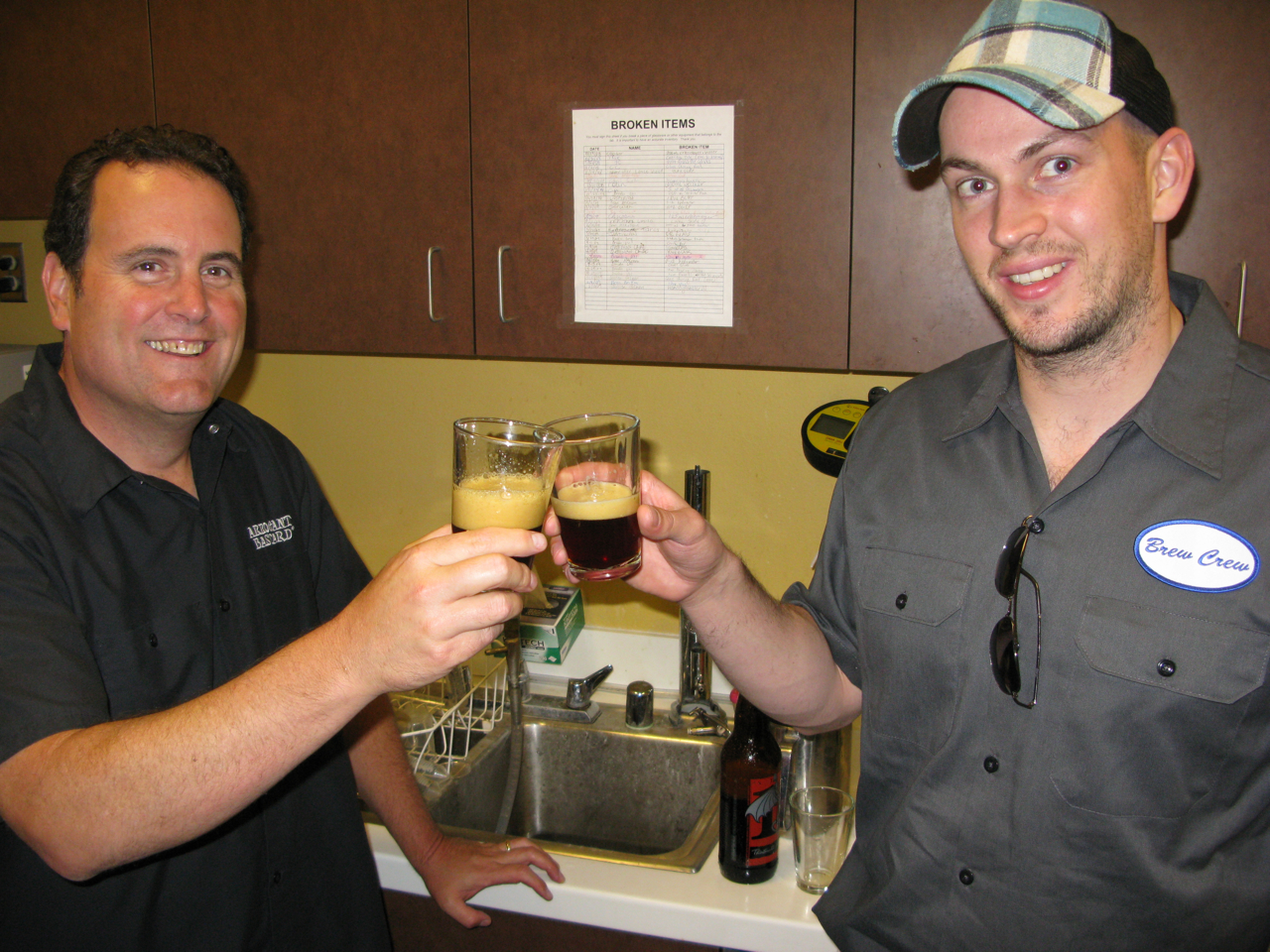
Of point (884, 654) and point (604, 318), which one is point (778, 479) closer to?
point (604, 318)

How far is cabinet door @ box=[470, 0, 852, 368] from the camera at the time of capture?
61.6 inches

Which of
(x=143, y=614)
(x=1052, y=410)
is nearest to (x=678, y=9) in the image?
(x=1052, y=410)

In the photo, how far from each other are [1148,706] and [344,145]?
66.1 inches

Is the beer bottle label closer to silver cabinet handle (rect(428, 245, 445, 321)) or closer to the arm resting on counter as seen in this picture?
the arm resting on counter

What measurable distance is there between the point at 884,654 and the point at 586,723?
0.95 metres

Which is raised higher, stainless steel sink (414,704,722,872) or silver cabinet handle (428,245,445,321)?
silver cabinet handle (428,245,445,321)

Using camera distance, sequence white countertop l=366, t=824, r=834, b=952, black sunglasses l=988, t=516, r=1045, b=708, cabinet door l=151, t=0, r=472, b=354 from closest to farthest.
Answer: black sunglasses l=988, t=516, r=1045, b=708 < white countertop l=366, t=824, r=834, b=952 < cabinet door l=151, t=0, r=472, b=354

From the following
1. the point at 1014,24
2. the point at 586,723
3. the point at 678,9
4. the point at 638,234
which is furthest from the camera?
the point at 586,723

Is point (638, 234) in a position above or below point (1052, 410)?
above

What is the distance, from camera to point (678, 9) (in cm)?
158

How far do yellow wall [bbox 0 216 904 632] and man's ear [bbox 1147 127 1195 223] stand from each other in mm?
860

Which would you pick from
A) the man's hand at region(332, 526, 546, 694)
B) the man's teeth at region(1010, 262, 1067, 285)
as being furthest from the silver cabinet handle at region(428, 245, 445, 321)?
the man's teeth at region(1010, 262, 1067, 285)

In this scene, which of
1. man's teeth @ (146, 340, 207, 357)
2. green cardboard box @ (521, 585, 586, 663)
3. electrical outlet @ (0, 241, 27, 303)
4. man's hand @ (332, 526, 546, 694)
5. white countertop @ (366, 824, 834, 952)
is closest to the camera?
man's hand @ (332, 526, 546, 694)

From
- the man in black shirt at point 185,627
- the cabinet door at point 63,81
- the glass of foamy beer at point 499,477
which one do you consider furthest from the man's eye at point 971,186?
the cabinet door at point 63,81
